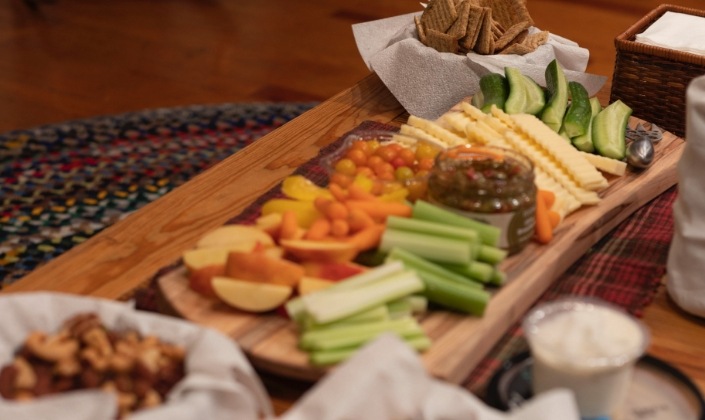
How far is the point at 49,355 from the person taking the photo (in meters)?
1.20

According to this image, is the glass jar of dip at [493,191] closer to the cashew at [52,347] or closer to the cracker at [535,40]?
the cashew at [52,347]

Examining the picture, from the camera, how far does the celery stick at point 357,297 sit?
1.29 metres

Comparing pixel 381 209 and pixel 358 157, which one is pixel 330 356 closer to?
pixel 381 209

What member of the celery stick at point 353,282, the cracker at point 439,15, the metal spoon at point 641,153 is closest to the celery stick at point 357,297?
the celery stick at point 353,282

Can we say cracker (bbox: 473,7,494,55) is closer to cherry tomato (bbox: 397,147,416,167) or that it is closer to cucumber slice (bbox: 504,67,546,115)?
cucumber slice (bbox: 504,67,546,115)

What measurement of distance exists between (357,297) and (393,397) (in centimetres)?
18

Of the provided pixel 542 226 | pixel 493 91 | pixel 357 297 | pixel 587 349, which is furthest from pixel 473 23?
pixel 587 349

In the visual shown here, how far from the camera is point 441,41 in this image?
2.31 m

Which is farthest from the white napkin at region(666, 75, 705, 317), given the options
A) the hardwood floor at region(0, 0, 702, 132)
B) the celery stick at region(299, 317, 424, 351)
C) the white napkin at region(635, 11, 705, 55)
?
the hardwood floor at region(0, 0, 702, 132)

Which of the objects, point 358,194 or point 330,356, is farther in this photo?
point 358,194

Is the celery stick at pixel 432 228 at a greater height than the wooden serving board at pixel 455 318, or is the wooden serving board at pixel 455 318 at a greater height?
the celery stick at pixel 432 228

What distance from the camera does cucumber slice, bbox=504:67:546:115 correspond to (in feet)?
6.71

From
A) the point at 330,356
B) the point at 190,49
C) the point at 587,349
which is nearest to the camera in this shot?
the point at 587,349

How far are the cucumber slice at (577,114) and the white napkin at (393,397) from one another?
3.06 ft
